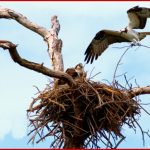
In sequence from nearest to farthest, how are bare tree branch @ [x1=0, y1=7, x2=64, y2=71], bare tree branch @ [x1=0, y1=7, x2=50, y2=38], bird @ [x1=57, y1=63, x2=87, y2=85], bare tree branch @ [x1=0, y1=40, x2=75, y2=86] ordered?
1. bare tree branch @ [x1=0, y1=40, x2=75, y2=86]
2. bird @ [x1=57, y1=63, x2=87, y2=85]
3. bare tree branch @ [x1=0, y1=7, x2=64, y2=71]
4. bare tree branch @ [x1=0, y1=7, x2=50, y2=38]

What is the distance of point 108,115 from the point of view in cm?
948

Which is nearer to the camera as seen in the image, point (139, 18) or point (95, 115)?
point (95, 115)

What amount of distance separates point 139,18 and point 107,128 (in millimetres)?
2820

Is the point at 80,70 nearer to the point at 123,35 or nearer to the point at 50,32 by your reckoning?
the point at 50,32

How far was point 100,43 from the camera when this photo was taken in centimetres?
1272

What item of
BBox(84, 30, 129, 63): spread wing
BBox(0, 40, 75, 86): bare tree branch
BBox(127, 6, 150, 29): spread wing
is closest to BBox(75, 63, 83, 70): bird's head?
BBox(0, 40, 75, 86): bare tree branch

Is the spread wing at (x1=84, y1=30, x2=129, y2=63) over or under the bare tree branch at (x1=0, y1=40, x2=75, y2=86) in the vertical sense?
under

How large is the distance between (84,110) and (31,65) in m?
0.93

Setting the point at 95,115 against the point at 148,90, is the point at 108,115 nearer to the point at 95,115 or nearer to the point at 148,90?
the point at 95,115

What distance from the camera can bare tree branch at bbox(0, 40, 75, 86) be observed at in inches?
345

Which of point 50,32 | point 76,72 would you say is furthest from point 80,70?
point 50,32

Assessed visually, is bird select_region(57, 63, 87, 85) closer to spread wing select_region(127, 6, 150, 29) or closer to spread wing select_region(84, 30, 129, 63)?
spread wing select_region(127, 6, 150, 29)

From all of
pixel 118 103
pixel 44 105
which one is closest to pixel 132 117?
pixel 118 103

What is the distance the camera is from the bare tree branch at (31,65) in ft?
28.8
